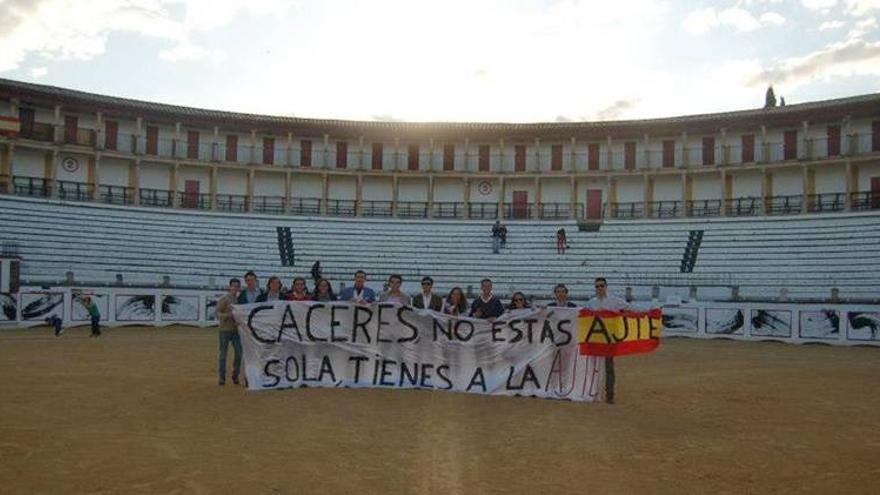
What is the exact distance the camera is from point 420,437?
9172 millimetres

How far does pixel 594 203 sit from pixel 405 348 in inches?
1492

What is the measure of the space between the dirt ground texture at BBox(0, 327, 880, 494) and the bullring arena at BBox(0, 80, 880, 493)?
0.18 ft

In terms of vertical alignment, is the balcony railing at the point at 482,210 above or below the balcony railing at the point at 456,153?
below

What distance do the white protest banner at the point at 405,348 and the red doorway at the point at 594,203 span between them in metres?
36.9

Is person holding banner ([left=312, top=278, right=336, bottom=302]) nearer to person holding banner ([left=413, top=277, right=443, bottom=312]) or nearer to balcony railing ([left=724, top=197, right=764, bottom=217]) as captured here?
person holding banner ([left=413, top=277, right=443, bottom=312])

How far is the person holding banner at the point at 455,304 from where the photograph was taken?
44.5 feet

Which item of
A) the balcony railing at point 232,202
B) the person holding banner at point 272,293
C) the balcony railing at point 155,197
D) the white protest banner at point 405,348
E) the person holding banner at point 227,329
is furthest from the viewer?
the balcony railing at point 232,202

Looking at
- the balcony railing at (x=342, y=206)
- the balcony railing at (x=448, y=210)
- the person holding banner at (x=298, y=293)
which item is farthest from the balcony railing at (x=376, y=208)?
the person holding banner at (x=298, y=293)

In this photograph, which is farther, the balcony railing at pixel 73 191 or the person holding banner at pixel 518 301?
the balcony railing at pixel 73 191

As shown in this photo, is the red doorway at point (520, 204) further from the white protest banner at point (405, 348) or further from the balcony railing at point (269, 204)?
the white protest banner at point (405, 348)

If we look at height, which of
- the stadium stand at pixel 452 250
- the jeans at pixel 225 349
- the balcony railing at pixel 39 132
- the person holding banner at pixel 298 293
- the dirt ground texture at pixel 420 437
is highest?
Result: the balcony railing at pixel 39 132

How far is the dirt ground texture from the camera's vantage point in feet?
23.1

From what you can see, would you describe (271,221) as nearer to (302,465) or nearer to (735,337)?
(735,337)

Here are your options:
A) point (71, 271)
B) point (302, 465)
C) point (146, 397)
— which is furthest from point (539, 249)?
point (302, 465)
